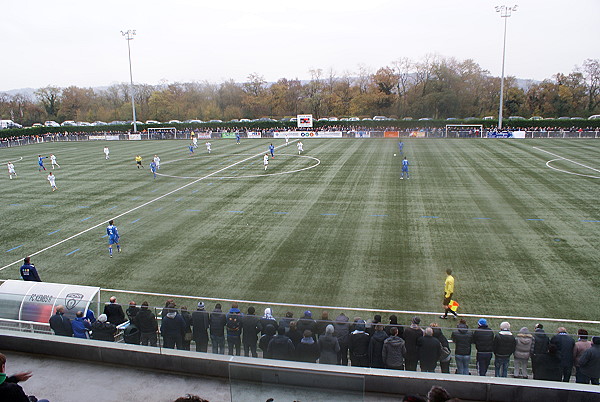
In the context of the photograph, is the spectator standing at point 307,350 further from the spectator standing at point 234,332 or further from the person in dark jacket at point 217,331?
the person in dark jacket at point 217,331

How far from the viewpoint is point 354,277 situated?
53.4 feet

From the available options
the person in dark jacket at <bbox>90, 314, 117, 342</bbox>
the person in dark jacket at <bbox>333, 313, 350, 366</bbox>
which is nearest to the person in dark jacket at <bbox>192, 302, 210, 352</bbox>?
the person in dark jacket at <bbox>90, 314, 117, 342</bbox>

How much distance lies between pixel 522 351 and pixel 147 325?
315 inches

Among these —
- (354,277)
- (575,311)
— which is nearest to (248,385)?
(354,277)

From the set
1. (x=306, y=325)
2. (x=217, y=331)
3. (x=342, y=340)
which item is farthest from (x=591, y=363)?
(x=217, y=331)

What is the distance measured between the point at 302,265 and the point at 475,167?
2417 cm

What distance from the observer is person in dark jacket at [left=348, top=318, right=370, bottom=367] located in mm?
8688

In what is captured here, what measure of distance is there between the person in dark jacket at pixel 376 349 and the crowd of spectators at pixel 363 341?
0.8 inches

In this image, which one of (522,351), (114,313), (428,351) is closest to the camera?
(428,351)

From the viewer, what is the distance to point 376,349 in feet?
28.4

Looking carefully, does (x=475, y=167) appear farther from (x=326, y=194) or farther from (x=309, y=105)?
(x=309, y=105)

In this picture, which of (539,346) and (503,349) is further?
(503,349)

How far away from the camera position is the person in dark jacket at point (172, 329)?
9.33 meters

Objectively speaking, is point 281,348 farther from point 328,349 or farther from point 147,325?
point 147,325
